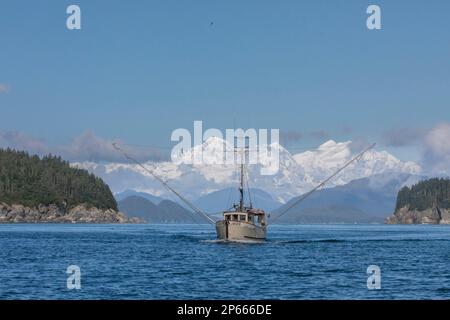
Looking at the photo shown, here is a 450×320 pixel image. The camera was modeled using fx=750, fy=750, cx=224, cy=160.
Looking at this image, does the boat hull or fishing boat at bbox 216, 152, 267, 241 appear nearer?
the boat hull

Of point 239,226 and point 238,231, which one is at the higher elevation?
point 239,226

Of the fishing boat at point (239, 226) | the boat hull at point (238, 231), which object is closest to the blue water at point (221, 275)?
the boat hull at point (238, 231)

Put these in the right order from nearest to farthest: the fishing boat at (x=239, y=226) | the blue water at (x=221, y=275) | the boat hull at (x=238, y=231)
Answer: the blue water at (x=221, y=275) < the boat hull at (x=238, y=231) < the fishing boat at (x=239, y=226)

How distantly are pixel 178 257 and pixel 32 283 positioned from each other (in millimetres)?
41057

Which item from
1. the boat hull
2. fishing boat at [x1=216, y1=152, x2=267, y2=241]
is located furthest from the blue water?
fishing boat at [x1=216, y1=152, x2=267, y2=241]

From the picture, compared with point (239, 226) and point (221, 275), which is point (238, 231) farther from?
point (221, 275)

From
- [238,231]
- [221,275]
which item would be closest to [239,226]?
[238,231]

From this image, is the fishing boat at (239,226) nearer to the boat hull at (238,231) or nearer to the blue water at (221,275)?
the boat hull at (238,231)

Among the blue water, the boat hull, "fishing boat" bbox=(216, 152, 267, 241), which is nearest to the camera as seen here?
the blue water

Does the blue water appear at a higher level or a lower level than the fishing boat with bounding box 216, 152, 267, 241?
lower

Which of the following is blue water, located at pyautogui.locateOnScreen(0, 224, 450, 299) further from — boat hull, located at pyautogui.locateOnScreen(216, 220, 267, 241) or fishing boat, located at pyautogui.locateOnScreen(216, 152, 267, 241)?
fishing boat, located at pyautogui.locateOnScreen(216, 152, 267, 241)

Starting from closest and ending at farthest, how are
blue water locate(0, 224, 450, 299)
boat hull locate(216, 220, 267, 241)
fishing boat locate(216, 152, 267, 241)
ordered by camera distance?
1. blue water locate(0, 224, 450, 299)
2. boat hull locate(216, 220, 267, 241)
3. fishing boat locate(216, 152, 267, 241)

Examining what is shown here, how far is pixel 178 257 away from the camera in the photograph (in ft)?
371
